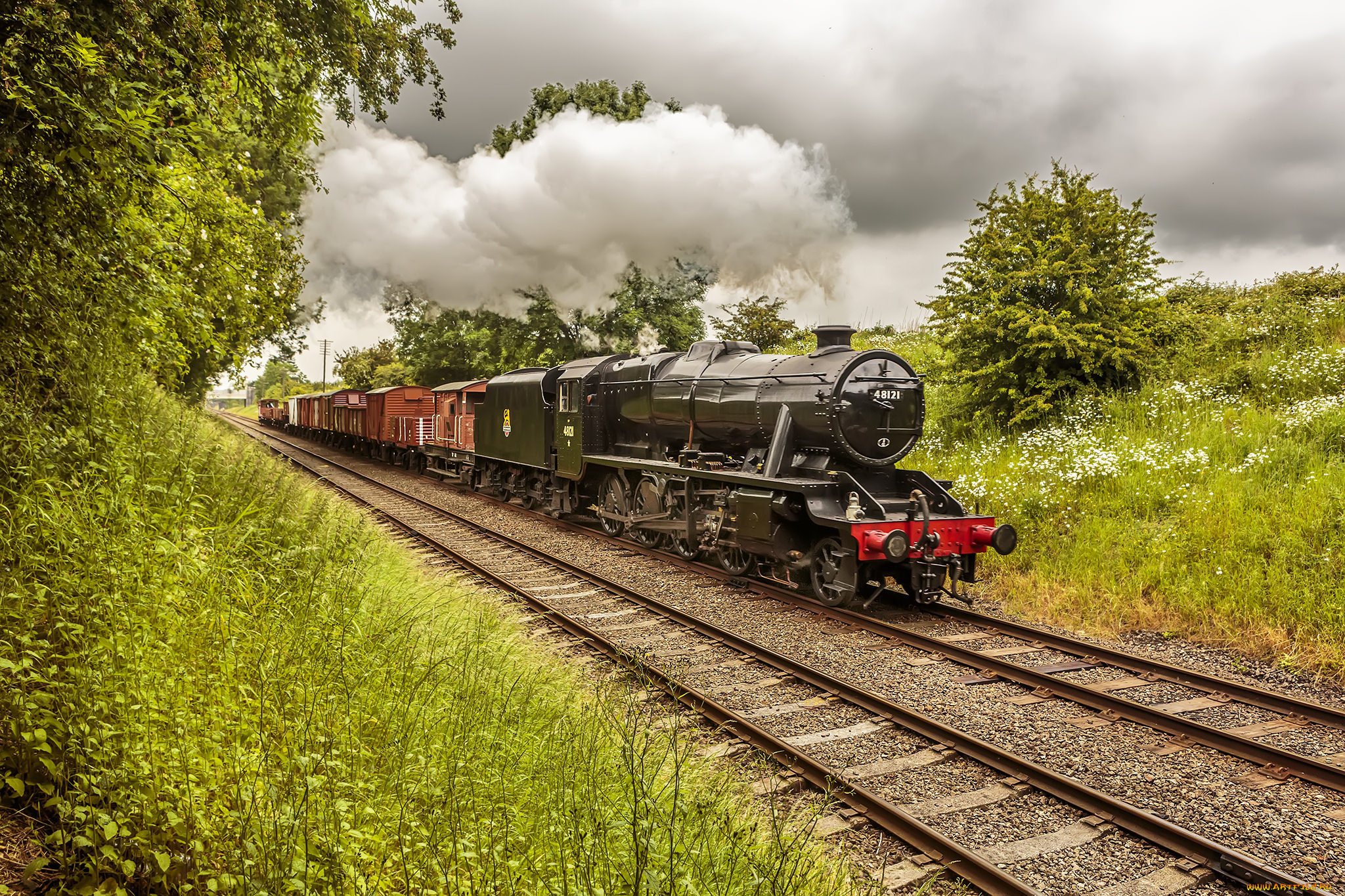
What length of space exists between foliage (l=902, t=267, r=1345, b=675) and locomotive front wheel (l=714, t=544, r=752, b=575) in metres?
3.06

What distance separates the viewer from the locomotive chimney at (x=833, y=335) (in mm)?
9125

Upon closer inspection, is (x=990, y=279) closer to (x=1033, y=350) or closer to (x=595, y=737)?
(x=1033, y=350)

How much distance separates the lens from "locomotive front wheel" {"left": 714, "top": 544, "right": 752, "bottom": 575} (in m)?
9.41

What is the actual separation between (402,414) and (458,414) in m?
5.54

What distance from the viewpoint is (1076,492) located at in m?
9.70

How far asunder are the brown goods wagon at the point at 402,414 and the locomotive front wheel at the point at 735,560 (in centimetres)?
1541

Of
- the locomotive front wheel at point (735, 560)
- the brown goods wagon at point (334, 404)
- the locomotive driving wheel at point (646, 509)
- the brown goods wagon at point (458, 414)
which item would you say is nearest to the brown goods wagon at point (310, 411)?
the brown goods wagon at point (334, 404)

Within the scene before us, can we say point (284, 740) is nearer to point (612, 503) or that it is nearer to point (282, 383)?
point (612, 503)

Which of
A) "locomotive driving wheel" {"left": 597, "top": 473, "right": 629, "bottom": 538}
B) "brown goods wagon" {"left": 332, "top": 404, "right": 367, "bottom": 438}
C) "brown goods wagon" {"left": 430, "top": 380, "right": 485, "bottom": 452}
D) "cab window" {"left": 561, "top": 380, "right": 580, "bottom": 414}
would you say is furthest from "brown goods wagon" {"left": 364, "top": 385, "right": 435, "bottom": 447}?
"locomotive driving wheel" {"left": 597, "top": 473, "right": 629, "bottom": 538}

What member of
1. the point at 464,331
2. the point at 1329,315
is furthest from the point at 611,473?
the point at 464,331

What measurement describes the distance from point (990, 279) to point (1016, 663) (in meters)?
7.33

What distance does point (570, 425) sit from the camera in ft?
43.3

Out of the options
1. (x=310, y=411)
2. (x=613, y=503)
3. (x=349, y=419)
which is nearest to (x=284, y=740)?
(x=613, y=503)

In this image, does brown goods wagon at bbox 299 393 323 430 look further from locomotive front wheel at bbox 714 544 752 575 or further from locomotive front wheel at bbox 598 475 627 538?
locomotive front wheel at bbox 714 544 752 575
